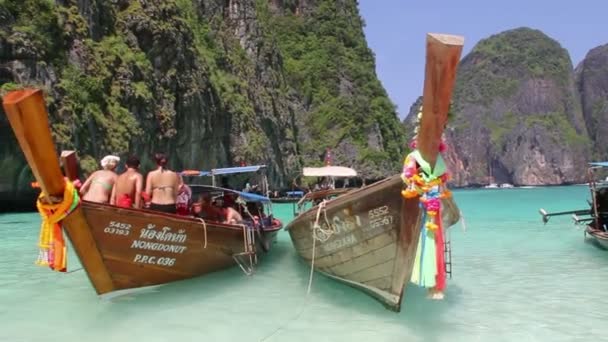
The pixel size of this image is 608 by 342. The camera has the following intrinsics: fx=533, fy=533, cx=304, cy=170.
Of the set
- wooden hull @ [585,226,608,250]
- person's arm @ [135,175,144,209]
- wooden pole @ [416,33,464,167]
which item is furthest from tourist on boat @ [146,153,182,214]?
wooden hull @ [585,226,608,250]

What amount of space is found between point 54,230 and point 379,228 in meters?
3.79

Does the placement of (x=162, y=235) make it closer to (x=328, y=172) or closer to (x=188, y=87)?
(x=328, y=172)

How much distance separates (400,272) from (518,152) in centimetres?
13398

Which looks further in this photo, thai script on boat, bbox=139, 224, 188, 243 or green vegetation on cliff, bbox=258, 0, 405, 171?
green vegetation on cliff, bbox=258, 0, 405, 171

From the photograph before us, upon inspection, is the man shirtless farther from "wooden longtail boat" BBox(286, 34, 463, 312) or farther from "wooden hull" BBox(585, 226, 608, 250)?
"wooden hull" BBox(585, 226, 608, 250)

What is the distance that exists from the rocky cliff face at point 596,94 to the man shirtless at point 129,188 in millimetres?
152737

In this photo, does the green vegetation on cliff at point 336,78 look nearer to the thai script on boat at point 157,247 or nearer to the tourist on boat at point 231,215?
the tourist on boat at point 231,215

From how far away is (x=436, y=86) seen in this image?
471 centimetres

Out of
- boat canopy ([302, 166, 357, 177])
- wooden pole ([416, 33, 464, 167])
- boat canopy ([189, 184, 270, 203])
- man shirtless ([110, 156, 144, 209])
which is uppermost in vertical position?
wooden pole ([416, 33, 464, 167])

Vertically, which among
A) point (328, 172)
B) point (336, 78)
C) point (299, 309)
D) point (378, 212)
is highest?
point (336, 78)

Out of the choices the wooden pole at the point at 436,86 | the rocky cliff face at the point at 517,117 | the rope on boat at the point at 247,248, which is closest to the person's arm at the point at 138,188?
the rope on boat at the point at 247,248

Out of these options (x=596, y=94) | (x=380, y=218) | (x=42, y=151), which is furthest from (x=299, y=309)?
(x=596, y=94)

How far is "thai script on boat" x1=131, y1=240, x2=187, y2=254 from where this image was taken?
23.1ft

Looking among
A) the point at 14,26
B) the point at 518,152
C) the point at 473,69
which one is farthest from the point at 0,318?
the point at 473,69
